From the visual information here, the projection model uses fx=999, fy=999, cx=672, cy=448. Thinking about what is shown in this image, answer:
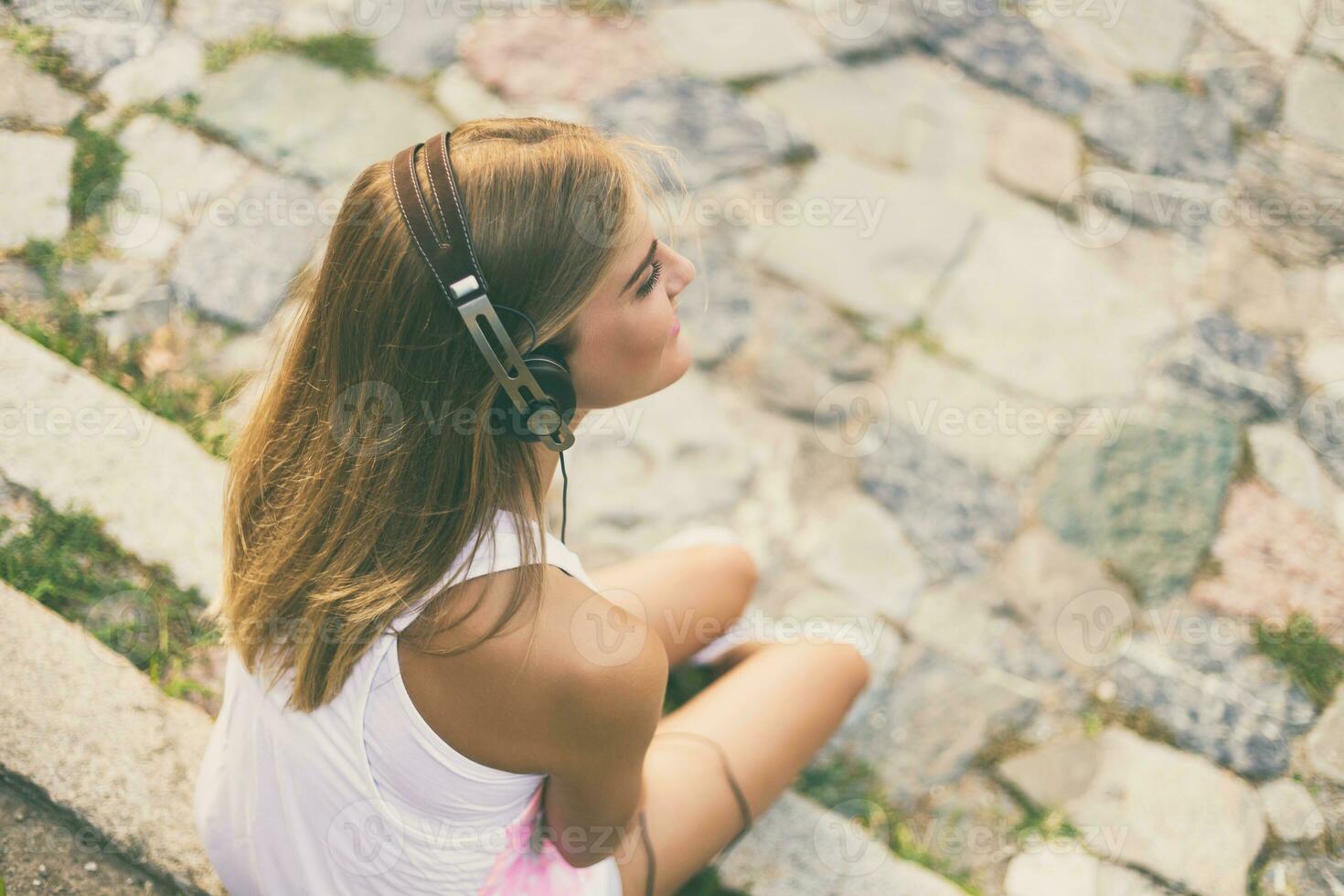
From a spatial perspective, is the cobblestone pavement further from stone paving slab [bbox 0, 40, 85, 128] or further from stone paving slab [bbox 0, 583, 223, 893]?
stone paving slab [bbox 0, 583, 223, 893]

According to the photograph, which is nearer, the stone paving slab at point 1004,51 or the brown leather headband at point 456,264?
the brown leather headband at point 456,264

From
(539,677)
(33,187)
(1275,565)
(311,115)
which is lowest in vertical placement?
(1275,565)

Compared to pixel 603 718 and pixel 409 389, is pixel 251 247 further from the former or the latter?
pixel 603 718

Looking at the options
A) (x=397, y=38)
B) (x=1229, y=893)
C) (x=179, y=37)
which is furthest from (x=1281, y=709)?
(x=179, y=37)

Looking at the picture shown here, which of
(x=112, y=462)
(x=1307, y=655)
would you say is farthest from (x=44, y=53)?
(x=1307, y=655)

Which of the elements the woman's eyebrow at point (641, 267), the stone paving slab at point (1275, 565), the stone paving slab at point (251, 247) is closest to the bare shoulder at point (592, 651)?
the woman's eyebrow at point (641, 267)

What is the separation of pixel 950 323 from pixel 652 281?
74.6 inches

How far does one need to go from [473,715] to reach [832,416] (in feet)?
6.01

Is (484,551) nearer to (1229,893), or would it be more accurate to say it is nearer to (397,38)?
(1229,893)

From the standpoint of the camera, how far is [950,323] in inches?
128

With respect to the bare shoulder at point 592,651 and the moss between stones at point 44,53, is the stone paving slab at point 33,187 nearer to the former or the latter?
the moss between stones at point 44,53

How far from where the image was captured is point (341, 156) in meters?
3.19

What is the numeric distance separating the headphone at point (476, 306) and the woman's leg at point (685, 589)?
85 cm

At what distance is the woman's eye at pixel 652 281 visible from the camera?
1589mm
